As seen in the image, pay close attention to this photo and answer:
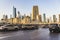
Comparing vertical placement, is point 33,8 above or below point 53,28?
above

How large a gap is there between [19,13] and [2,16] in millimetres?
691

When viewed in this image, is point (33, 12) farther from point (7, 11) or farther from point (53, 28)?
point (53, 28)

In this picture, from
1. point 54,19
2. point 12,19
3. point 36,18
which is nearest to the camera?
point 12,19

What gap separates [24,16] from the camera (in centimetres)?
766

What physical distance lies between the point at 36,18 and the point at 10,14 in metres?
1.34

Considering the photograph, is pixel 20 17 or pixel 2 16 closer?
pixel 2 16

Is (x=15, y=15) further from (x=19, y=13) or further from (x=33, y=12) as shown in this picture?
(x=33, y=12)

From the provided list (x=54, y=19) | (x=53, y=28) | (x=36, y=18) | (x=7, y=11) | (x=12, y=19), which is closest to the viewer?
(x=7, y=11)

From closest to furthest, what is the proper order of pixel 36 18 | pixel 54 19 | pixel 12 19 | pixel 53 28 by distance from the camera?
1. pixel 12 19
2. pixel 36 18
3. pixel 54 19
4. pixel 53 28

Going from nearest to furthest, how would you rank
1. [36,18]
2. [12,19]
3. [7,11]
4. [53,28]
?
[7,11] < [12,19] < [36,18] < [53,28]

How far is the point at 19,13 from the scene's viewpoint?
283 inches

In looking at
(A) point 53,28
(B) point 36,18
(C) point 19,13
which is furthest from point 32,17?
(A) point 53,28

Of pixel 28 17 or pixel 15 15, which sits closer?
pixel 15 15

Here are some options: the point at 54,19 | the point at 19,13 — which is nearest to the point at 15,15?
the point at 19,13
